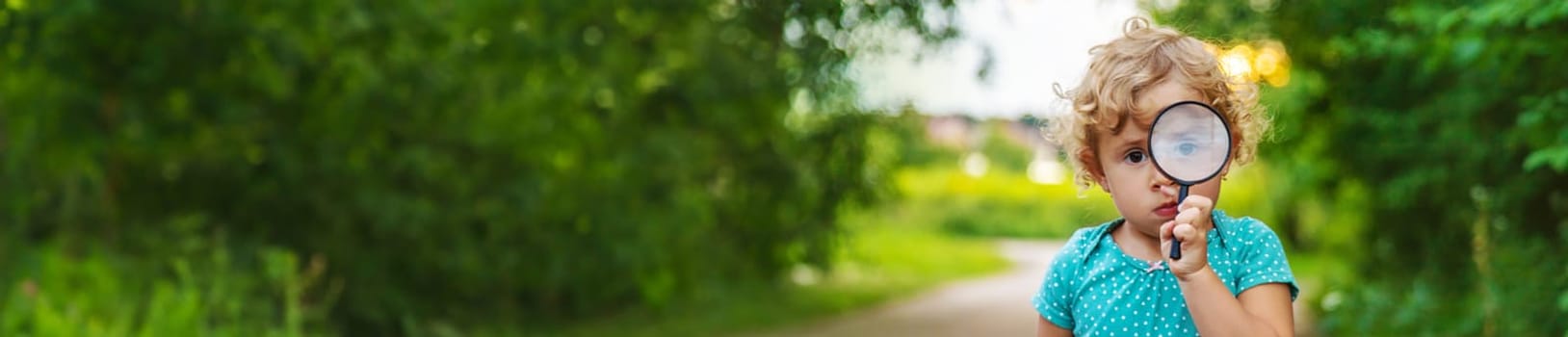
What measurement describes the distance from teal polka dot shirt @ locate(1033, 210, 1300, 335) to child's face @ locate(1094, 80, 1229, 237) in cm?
10

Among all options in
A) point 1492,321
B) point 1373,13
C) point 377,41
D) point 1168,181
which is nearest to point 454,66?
point 377,41

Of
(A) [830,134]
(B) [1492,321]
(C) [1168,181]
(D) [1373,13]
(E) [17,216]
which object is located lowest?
(C) [1168,181]

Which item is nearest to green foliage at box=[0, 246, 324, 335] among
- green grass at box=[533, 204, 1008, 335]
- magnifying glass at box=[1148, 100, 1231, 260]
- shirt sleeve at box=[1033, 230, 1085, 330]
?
green grass at box=[533, 204, 1008, 335]

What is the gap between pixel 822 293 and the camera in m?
15.3

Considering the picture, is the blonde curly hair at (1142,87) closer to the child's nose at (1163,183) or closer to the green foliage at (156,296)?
the child's nose at (1163,183)

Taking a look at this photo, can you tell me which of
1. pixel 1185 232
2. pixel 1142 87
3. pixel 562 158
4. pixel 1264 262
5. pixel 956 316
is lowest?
pixel 1185 232

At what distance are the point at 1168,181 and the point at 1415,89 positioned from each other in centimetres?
583

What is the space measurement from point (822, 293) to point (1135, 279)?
12.9 metres

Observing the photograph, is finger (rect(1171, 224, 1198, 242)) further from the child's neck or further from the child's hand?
the child's neck

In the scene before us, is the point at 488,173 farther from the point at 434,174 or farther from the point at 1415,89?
the point at 1415,89

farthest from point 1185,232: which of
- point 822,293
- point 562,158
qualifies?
point 822,293

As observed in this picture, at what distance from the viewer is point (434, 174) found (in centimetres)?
953

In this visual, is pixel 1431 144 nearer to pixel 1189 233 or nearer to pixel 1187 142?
pixel 1187 142

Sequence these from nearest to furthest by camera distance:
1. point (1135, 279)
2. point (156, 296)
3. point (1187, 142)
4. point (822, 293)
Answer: point (1187, 142) < point (1135, 279) < point (156, 296) < point (822, 293)
